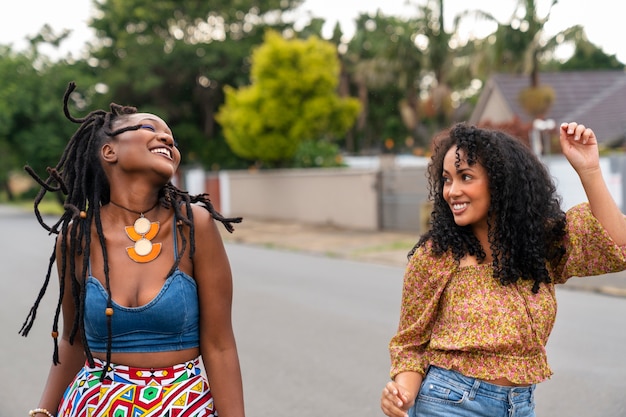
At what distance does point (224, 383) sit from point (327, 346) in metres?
5.11

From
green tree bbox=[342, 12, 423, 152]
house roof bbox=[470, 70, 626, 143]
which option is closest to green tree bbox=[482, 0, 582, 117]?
house roof bbox=[470, 70, 626, 143]

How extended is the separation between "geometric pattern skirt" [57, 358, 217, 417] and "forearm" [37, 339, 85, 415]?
0.12 meters

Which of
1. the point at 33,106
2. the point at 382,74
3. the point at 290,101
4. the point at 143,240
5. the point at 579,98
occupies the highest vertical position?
the point at 382,74

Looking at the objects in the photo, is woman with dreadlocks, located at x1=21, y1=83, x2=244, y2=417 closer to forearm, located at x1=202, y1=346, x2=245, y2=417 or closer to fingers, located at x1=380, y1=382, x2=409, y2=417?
forearm, located at x1=202, y1=346, x2=245, y2=417

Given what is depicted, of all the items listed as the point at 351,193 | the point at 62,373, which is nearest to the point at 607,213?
the point at 62,373

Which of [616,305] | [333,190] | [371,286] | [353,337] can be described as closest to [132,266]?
[353,337]

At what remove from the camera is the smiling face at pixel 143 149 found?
2176mm

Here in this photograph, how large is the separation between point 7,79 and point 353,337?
33143mm

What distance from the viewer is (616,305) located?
9320mm

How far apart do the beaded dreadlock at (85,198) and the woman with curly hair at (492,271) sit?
25.6 inches

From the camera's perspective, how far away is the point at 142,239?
2.19m

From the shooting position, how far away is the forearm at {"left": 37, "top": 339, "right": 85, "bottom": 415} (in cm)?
230

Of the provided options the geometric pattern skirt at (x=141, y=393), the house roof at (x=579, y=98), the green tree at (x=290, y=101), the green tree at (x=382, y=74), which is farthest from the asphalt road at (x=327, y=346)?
the green tree at (x=382, y=74)

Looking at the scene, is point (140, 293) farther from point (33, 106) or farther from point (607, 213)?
point (33, 106)
